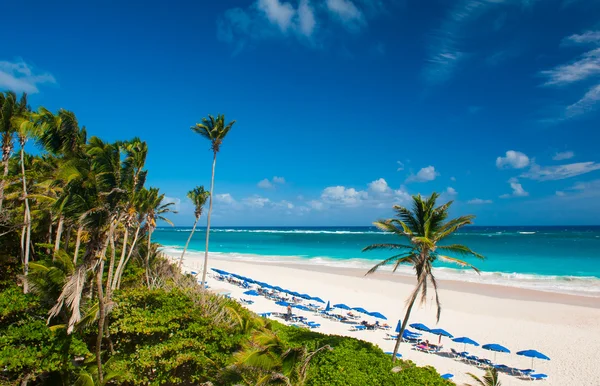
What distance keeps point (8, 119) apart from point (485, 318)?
26.7 m

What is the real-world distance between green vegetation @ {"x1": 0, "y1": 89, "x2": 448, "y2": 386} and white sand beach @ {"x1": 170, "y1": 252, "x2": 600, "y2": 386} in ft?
28.7

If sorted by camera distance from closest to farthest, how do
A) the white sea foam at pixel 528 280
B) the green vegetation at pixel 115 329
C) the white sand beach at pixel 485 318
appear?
the green vegetation at pixel 115 329
the white sand beach at pixel 485 318
the white sea foam at pixel 528 280

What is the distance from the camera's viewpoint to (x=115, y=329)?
9.07 meters

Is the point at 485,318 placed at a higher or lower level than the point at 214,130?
lower

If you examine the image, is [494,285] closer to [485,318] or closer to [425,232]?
[485,318]

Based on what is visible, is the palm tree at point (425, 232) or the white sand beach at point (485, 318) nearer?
the palm tree at point (425, 232)

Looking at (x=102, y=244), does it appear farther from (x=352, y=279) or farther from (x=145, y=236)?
(x=352, y=279)

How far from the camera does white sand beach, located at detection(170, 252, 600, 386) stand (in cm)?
1524

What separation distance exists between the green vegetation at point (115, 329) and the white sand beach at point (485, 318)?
345 inches

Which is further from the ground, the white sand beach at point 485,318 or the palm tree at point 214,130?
the palm tree at point 214,130

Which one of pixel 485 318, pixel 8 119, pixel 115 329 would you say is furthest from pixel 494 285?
pixel 8 119

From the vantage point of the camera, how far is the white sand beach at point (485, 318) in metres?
15.2

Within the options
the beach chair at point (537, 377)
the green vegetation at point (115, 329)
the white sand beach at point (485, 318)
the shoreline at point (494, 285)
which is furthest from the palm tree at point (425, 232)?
the shoreline at point (494, 285)

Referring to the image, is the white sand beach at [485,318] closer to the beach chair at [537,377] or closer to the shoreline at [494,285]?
the shoreline at [494,285]
